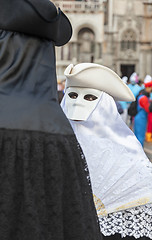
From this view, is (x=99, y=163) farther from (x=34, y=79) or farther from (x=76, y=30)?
(x=76, y=30)

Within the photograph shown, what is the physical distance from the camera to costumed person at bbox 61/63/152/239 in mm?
2303

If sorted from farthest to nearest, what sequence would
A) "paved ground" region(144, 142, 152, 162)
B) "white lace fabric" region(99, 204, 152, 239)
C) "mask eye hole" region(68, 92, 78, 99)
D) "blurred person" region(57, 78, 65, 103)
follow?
"paved ground" region(144, 142, 152, 162)
"blurred person" region(57, 78, 65, 103)
"mask eye hole" region(68, 92, 78, 99)
"white lace fabric" region(99, 204, 152, 239)

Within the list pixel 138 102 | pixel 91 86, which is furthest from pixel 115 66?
pixel 91 86

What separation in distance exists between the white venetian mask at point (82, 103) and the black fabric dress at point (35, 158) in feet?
3.91

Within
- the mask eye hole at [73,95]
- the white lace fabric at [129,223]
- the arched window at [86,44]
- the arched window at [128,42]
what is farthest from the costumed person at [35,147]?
the arched window at [128,42]

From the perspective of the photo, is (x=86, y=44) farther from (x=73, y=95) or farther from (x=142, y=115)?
(x=73, y=95)

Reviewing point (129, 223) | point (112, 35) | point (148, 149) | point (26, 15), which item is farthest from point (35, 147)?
point (112, 35)

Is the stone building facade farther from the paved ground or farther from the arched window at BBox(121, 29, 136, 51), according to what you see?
the paved ground

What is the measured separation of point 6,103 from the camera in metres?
1.19

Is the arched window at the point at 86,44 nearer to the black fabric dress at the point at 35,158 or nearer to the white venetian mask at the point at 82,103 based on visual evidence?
the white venetian mask at the point at 82,103

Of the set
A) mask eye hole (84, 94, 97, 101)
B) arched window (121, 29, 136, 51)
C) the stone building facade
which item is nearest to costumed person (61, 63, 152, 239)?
mask eye hole (84, 94, 97, 101)

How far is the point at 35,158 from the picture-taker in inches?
47.2

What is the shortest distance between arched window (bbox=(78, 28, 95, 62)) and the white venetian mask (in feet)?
99.9

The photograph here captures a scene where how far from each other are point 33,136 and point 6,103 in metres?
0.15
